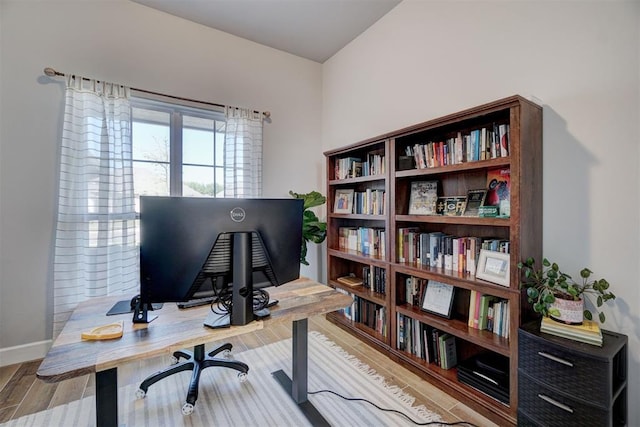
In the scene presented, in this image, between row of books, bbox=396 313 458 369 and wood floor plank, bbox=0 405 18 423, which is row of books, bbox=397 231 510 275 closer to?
row of books, bbox=396 313 458 369

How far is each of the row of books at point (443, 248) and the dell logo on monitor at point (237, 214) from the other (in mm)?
1366

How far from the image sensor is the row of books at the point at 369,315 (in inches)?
90.4

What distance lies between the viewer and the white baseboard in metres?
2.05

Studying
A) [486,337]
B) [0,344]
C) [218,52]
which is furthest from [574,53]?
[0,344]

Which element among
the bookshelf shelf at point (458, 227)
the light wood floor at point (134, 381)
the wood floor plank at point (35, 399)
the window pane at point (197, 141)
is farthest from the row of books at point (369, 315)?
the wood floor plank at point (35, 399)

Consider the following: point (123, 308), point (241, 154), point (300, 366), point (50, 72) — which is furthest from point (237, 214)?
point (50, 72)

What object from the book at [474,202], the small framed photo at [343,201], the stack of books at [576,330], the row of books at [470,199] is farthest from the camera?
the small framed photo at [343,201]

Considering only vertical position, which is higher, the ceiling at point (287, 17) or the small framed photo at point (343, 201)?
the ceiling at point (287, 17)

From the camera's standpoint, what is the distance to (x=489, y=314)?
1.67m

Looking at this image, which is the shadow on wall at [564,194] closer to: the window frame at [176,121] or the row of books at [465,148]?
the row of books at [465,148]

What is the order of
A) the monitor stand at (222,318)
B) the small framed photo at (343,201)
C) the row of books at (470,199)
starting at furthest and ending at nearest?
the small framed photo at (343,201) → the row of books at (470,199) → the monitor stand at (222,318)

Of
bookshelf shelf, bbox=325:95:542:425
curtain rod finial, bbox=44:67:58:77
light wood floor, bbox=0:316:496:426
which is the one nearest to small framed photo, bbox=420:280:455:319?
bookshelf shelf, bbox=325:95:542:425

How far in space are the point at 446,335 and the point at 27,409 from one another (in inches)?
97.7

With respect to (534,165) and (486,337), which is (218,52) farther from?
(486,337)
